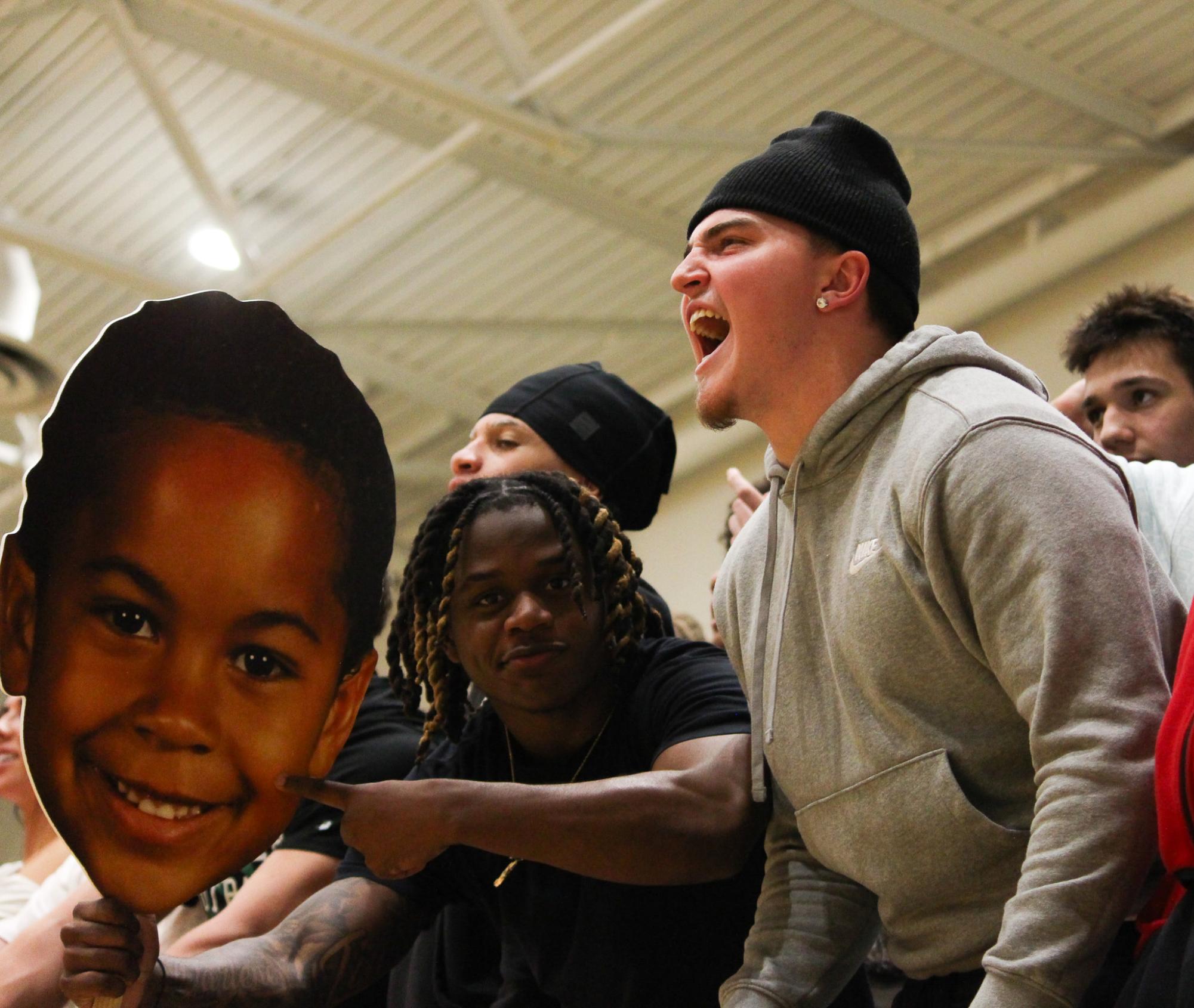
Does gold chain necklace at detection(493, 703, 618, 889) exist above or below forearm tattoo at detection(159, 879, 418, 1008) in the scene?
above

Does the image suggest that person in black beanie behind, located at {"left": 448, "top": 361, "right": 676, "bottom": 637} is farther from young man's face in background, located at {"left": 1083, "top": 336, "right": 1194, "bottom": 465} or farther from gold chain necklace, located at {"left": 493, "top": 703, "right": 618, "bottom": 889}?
young man's face in background, located at {"left": 1083, "top": 336, "right": 1194, "bottom": 465}

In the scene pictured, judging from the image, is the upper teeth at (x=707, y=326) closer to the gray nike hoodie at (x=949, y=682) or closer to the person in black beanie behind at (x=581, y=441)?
the gray nike hoodie at (x=949, y=682)

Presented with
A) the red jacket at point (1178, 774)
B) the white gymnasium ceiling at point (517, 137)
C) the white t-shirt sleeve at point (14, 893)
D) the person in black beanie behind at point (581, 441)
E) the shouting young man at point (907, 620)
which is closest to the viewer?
the red jacket at point (1178, 774)

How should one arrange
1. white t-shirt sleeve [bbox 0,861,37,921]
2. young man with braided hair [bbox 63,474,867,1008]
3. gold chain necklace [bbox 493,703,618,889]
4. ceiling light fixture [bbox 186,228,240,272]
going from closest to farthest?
1. young man with braided hair [bbox 63,474,867,1008]
2. gold chain necklace [bbox 493,703,618,889]
3. white t-shirt sleeve [bbox 0,861,37,921]
4. ceiling light fixture [bbox 186,228,240,272]

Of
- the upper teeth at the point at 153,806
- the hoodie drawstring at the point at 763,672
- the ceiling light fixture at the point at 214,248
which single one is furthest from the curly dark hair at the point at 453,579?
the ceiling light fixture at the point at 214,248

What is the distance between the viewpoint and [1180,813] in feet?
4.00


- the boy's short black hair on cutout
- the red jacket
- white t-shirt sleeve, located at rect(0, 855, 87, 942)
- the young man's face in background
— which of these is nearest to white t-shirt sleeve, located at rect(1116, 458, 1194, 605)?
the red jacket

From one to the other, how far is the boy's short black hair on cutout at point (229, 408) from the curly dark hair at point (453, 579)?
429 millimetres

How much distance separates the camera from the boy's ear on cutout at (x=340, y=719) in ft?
5.07

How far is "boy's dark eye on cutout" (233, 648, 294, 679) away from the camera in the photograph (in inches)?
58.9

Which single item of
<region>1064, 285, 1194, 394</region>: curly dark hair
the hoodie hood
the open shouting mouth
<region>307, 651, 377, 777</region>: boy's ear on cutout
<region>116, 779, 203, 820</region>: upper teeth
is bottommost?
<region>116, 779, 203, 820</region>: upper teeth

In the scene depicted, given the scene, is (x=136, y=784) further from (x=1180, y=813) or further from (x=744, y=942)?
(x=1180, y=813)

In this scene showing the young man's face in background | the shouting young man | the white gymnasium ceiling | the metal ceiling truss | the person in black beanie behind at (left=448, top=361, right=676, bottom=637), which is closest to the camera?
the shouting young man

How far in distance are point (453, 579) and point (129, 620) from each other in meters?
0.61
